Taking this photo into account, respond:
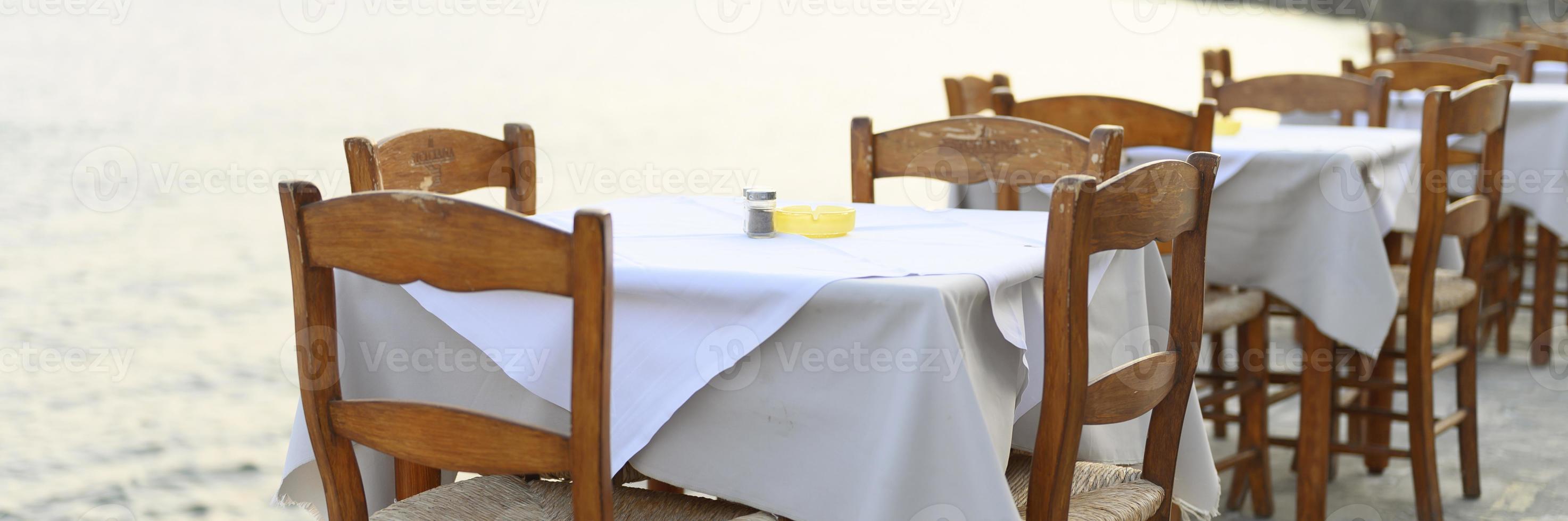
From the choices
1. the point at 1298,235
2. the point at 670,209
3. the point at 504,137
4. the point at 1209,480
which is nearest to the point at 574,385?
the point at 670,209

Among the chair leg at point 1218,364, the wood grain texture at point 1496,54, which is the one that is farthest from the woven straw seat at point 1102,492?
the wood grain texture at point 1496,54

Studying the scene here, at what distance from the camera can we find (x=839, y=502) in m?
1.22

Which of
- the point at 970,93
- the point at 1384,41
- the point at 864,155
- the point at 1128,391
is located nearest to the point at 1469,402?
A: the point at 970,93

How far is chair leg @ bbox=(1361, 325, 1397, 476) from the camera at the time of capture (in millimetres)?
2678

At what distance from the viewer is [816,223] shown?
1.54 m

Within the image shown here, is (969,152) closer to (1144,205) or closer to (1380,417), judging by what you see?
(1144,205)

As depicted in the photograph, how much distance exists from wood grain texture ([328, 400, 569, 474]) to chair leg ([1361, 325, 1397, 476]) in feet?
6.97

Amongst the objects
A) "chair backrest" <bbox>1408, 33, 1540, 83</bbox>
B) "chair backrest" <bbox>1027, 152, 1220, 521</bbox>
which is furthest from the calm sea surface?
"chair backrest" <bbox>1408, 33, 1540, 83</bbox>

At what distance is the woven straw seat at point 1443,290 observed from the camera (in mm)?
2463

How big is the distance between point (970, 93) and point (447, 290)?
2.29 meters

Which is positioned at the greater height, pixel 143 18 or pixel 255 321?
pixel 143 18

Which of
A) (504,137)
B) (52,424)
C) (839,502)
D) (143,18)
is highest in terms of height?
(143,18)

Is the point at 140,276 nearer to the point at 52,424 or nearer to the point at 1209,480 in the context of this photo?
the point at 52,424

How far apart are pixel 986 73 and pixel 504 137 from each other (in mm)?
8165
